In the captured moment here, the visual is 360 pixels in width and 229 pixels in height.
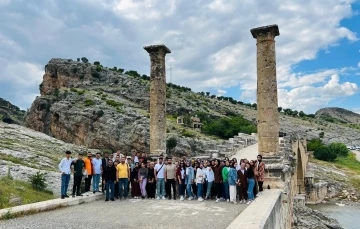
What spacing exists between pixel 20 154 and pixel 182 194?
1273cm

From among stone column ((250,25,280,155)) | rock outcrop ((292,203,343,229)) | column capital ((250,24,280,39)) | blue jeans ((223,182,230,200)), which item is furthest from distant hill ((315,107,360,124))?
blue jeans ((223,182,230,200))

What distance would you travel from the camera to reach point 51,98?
65.2 meters

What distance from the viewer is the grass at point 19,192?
42.8ft

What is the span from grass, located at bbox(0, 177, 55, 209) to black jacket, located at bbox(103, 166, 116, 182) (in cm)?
309

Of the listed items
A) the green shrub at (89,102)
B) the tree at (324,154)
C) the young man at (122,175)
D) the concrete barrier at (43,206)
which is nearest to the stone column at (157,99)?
the young man at (122,175)

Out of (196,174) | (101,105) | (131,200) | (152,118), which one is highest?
(101,105)

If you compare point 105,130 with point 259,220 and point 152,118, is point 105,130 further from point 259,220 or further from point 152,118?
point 259,220

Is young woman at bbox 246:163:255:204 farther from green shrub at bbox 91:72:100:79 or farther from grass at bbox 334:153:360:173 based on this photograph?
green shrub at bbox 91:72:100:79

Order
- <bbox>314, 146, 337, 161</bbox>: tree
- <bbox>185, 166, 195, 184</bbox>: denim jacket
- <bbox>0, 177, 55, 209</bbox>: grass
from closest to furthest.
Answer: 1. <bbox>185, 166, 195, 184</bbox>: denim jacket
2. <bbox>0, 177, 55, 209</bbox>: grass
3. <bbox>314, 146, 337, 161</bbox>: tree

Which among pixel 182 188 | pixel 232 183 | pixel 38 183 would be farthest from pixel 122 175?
pixel 38 183

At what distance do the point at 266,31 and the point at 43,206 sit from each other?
10.3m

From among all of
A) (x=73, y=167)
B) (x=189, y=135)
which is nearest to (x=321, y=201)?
(x=189, y=135)

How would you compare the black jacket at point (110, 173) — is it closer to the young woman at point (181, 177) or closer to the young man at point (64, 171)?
the young man at point (64, 171)

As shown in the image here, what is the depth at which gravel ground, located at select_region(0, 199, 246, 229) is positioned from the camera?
850 cm
